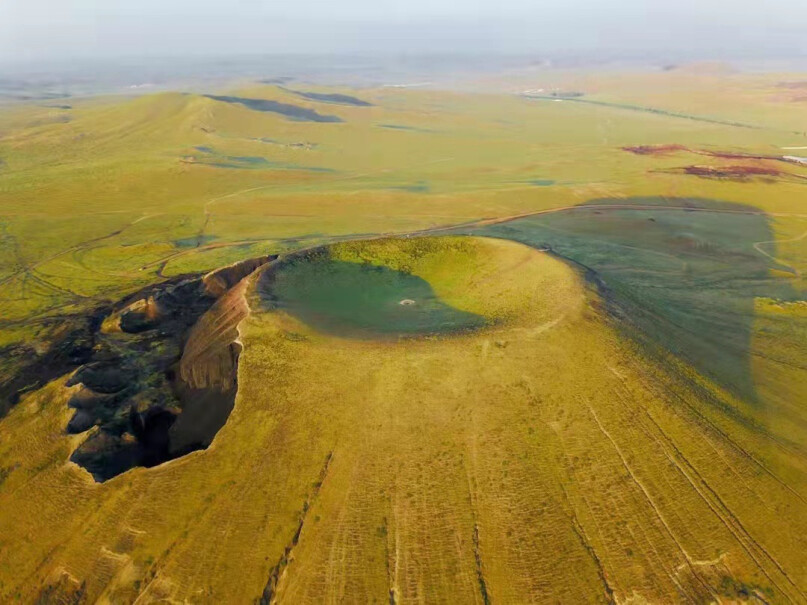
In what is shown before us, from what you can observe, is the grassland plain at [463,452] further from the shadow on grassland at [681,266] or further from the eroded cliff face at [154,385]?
the eroded cliff face at [154,385]

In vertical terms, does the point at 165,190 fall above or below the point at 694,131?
below

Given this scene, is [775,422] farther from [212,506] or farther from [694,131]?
[694,131]

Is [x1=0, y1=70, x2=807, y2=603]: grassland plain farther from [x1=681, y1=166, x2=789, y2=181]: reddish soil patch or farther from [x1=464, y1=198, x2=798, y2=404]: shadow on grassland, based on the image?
[x1=681, y1=166, x2=789, y2=181]: reddish soil patch

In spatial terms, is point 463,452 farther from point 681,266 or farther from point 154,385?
point 681,266

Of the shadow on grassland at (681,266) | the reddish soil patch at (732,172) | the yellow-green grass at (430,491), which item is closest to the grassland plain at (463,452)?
the yellow-green grass at (430,491)

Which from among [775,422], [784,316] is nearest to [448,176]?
[784,316]

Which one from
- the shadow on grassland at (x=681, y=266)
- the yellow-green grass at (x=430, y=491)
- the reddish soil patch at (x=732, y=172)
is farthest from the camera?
the reddish soil patch at (x=732, y=172)

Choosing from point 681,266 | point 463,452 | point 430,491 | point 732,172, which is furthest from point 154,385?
point 732,172

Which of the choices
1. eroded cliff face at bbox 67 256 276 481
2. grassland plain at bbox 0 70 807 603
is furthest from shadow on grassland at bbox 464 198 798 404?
eroded cliff face at bbox 67 256 276 481
